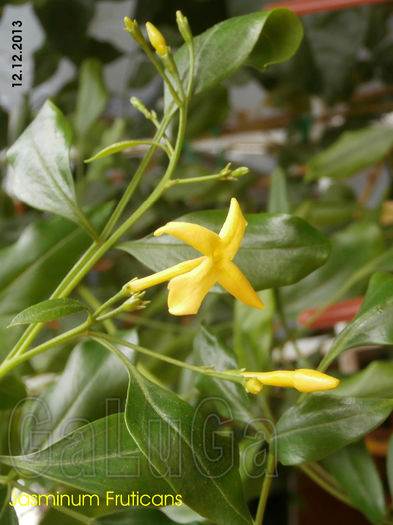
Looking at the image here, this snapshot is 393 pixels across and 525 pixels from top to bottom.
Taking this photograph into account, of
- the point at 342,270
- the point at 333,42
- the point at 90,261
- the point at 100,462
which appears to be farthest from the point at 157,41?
the point at 333,42

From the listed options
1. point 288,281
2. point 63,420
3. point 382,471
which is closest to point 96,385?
point 63,420

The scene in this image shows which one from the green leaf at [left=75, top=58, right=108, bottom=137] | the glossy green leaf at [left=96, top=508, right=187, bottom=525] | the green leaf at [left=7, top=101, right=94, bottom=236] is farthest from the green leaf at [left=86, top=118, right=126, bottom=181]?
the glossy green leaf at [left=96, top=508, right=187, bottom=525]

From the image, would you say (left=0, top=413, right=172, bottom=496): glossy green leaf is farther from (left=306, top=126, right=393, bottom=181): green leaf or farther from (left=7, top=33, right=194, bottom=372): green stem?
(left=306, top=126, right=393, bottom=181): green leaf

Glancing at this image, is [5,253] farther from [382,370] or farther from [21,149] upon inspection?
[382,370]

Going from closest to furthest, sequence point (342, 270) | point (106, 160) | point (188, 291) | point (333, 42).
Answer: point (188, 291) < point (342, 270) < point (106, 160) < point (333, 42)

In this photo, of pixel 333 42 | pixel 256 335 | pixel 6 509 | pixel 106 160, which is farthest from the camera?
pixel 333 42

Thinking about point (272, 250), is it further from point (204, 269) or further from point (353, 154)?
point (353, 154)
